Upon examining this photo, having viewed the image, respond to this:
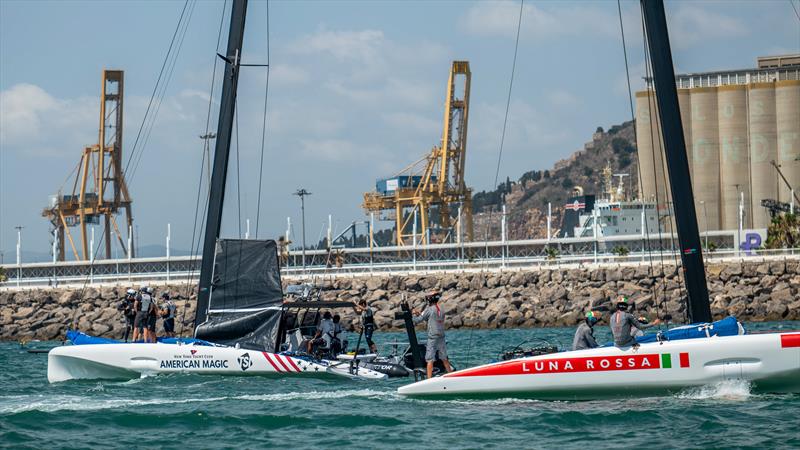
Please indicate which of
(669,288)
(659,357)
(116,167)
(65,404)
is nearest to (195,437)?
(65,404)

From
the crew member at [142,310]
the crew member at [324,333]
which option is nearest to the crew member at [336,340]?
the crew member at [324,333]

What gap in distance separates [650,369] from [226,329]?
982cm

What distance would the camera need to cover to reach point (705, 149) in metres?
107

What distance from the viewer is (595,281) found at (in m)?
53.6

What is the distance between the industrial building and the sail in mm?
82070

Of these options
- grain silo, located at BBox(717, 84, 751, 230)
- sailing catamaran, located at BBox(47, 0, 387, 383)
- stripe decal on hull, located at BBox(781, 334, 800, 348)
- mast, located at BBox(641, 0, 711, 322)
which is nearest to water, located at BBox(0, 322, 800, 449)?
stripe decal on hull, located at BBox(781, 334, 800, 348)

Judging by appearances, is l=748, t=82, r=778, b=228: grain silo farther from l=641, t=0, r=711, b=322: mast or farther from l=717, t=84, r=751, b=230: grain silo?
l=641, t=0, r=711, b=322: mast

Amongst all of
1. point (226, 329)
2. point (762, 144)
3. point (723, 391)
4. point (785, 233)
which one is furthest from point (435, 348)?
point (762, 144)

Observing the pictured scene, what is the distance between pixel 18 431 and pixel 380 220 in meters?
76.9

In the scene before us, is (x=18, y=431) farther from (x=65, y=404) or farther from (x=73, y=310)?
(x=73, y=310)

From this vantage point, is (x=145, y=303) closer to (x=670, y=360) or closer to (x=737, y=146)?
(x=670, y=360)

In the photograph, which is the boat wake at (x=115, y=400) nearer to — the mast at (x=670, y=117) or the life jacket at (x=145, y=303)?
the mast at (x=670, y=117)

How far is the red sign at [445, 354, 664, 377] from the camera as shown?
17297mm

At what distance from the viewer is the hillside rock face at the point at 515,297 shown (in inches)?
1977
